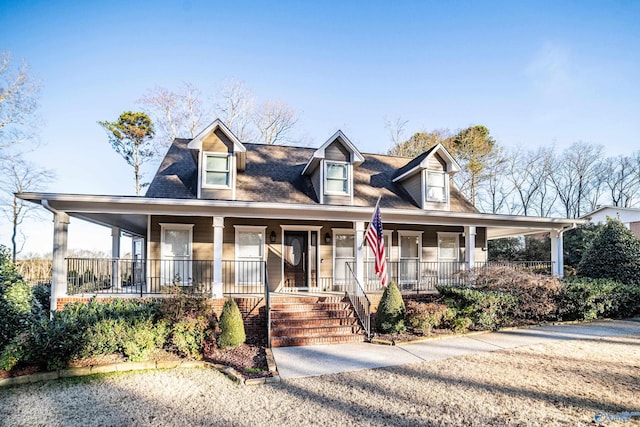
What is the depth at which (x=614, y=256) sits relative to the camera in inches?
543

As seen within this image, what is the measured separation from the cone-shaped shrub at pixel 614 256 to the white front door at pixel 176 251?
15.9 metres

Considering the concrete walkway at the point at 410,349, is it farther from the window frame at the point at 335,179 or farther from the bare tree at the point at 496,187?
the bare tree at the point at 496,187

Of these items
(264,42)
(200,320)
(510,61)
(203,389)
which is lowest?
(203,389)

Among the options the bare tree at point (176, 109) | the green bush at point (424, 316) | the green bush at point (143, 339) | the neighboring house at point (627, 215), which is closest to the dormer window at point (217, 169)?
the green bush at point (143, 339)

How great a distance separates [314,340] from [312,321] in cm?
77

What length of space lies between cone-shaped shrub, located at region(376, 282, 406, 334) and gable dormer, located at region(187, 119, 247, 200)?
6.11 m

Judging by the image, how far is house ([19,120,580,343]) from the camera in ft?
33.1

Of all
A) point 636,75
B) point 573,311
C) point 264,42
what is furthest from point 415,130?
point 573,311

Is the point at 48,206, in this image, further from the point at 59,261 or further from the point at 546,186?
the point at 546,186

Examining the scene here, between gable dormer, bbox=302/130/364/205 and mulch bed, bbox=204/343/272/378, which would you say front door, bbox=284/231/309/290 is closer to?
gable dormer, bbox=302/130/364/205

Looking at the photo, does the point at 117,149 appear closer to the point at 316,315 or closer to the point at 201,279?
the point at 201,279

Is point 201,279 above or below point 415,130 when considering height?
below

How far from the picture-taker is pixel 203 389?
5.82 metres

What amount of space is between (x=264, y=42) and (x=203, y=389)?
1307 cm
